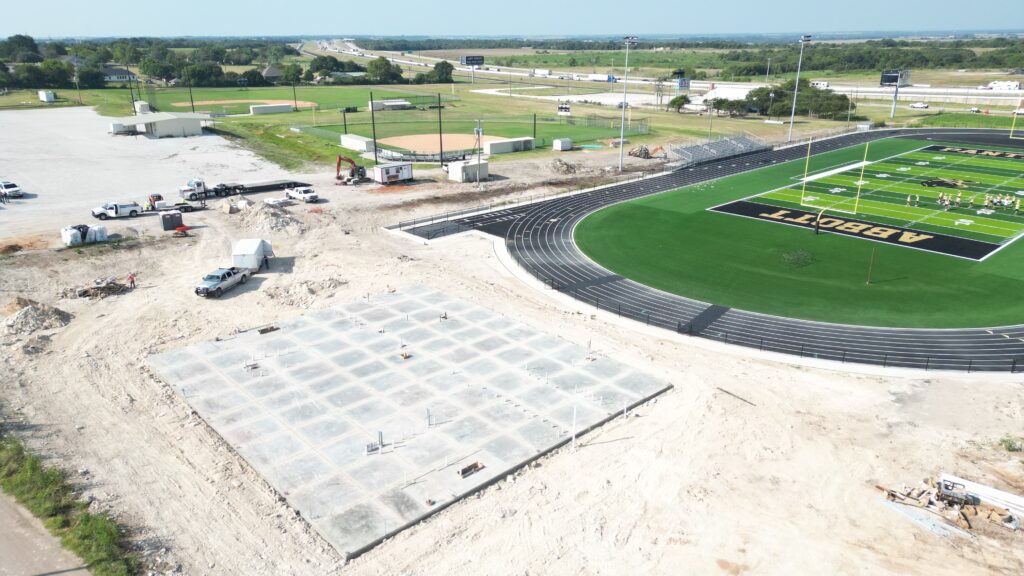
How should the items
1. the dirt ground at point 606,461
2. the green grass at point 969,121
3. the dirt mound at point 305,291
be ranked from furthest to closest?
the green grass at point 969,121, the dirt mound at point 305,291, the dirt ground at point 606,461

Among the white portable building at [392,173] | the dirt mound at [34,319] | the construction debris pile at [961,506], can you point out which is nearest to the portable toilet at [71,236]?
the dirt mound at [34,319]

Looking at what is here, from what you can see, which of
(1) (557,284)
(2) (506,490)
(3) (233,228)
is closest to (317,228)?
(3) (233,228)

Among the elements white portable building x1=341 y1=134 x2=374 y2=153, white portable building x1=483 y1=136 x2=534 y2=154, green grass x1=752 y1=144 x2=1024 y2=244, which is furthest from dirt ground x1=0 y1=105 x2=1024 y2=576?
white portable building x1=483 y1=136 x2=534 y2=154

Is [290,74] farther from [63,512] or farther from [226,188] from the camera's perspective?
[63,512]

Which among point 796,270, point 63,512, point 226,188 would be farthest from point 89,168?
point 796,270

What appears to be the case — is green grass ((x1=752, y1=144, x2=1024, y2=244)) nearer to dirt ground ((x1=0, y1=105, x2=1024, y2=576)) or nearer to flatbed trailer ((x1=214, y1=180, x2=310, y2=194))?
dirt ground ((x1=0, y1=105, x2=1024, y2=576))

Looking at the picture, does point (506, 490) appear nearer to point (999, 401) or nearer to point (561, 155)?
point (999, 401)

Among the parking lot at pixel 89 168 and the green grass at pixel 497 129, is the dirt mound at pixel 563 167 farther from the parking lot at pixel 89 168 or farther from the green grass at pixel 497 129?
the parking lot at pixel 89 168
